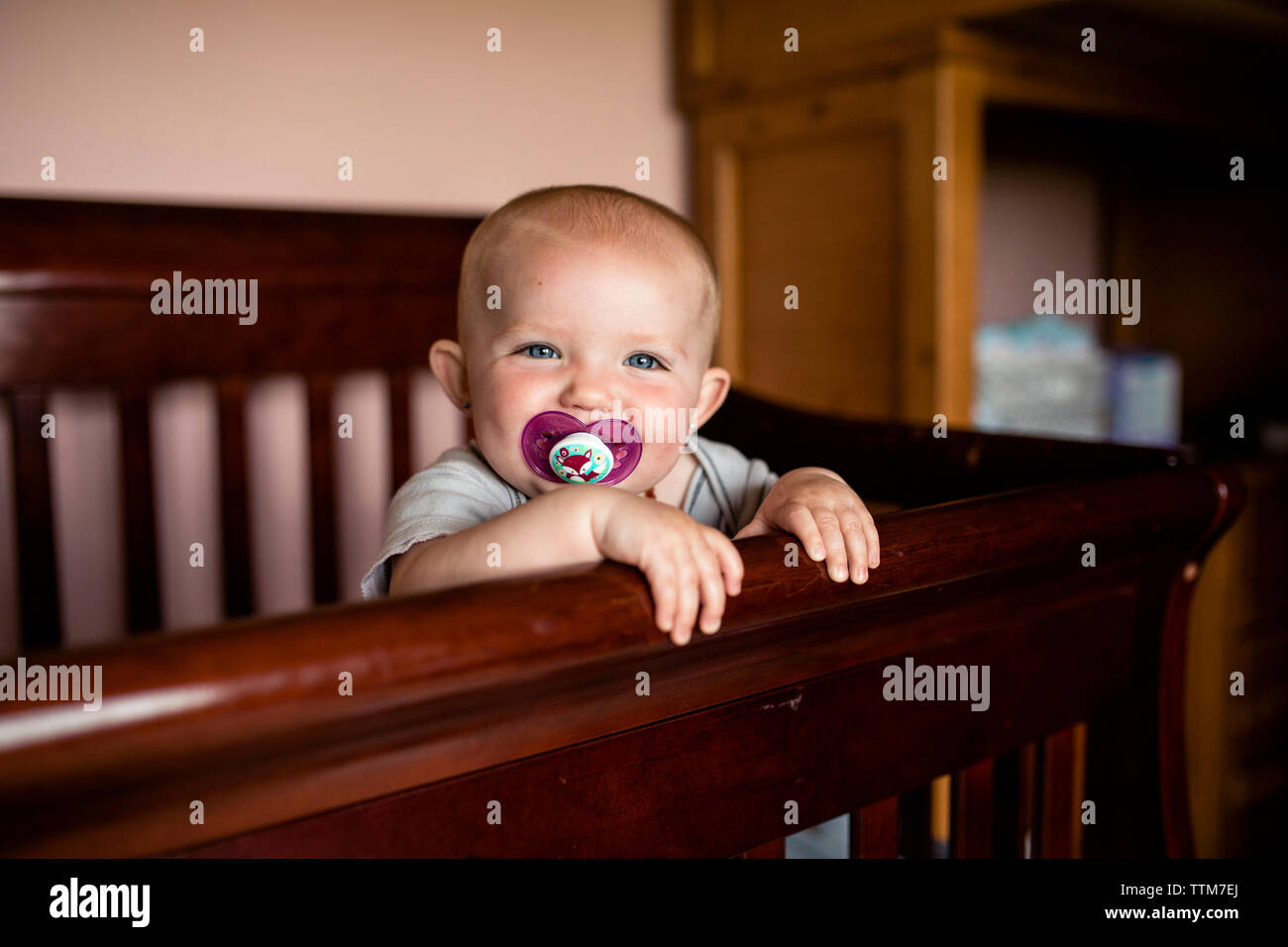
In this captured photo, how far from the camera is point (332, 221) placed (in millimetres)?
1233

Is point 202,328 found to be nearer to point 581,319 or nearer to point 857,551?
point 581,319

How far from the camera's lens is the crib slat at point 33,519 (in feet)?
3.51

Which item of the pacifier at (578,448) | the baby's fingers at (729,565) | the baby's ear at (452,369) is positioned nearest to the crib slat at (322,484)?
the baby's ear at (452,369)

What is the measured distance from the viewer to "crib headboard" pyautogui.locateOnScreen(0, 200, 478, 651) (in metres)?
1.07

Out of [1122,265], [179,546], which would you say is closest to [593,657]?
[179,546]

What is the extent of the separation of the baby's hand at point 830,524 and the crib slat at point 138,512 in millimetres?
787

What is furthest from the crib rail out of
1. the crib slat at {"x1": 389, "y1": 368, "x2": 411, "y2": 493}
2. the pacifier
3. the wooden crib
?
the crib slat at {"x1": 389, "y1": 368, "x2": 411, "y2": 493}

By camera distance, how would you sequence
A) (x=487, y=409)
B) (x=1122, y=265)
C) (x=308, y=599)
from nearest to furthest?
(x=487, y=409) → (x=308, y=599) → (x=1122, y=265)

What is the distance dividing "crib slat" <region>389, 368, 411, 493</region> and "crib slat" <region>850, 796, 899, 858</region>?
0.83 m

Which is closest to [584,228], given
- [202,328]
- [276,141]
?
[202,328]

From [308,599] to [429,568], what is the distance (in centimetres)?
88

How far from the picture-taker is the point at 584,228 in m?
0.68

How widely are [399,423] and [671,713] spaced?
2.89 feet
